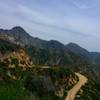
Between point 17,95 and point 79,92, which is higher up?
point 17,95

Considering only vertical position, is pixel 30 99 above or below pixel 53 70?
above

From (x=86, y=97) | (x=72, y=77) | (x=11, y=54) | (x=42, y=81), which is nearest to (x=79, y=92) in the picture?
(x=86, y=97)

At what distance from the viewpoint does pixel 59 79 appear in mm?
109312

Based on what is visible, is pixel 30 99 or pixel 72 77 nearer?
pixel 30 99

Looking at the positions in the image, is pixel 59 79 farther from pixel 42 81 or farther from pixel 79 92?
pixel 42 81

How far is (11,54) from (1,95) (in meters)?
124

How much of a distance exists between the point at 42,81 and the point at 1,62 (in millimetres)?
68359

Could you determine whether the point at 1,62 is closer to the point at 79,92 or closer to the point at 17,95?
the point at 79,92

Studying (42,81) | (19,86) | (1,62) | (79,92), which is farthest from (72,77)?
(19,86)

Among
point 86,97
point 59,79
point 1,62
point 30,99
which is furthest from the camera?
point 1,62

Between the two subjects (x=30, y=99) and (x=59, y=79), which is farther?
(x=59, y=79)

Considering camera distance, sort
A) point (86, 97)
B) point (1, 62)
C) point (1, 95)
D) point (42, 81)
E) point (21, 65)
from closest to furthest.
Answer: point (1, 95) → point (42, 81) → point (86, 97) → point (1, 62) → point (21, 65)

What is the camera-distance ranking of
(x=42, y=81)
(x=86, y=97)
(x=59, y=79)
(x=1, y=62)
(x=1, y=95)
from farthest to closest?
(x=1, y=62) → (x=59, y=79) → (x=86, y=97) → (x=42, y=81) → (x=1, y=95)

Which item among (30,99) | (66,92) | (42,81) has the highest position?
(30,99)
